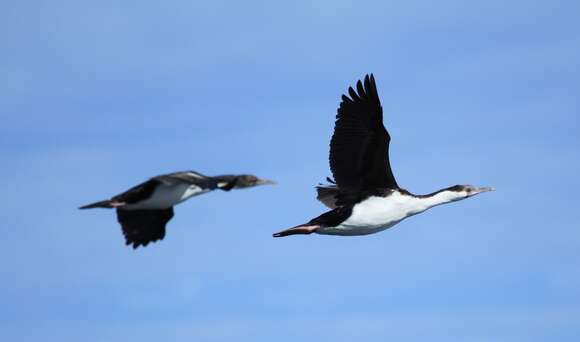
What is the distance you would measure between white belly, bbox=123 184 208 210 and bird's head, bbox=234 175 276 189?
103cm

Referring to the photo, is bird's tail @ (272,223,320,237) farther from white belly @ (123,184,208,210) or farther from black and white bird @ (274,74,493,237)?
white belly @ (123,184,208,210)

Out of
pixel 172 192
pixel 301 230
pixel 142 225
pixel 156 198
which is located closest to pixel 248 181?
pixel 172 192

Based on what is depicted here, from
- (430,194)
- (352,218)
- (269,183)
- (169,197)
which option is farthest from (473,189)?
(169,197)

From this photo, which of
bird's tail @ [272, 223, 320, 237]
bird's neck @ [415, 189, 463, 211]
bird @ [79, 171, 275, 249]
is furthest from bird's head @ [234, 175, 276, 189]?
bird's neck @ [415, 189, 463, 211]

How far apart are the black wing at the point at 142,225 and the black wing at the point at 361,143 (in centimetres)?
567

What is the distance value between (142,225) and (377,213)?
6937 millimetres

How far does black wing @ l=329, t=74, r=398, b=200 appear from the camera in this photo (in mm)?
34281

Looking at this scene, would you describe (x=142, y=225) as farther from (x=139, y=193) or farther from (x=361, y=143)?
(x=361, y=143)

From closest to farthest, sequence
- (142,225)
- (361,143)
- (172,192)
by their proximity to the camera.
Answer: (172,192)
(142,225)
(361,143)

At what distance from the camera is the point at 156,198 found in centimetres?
3048

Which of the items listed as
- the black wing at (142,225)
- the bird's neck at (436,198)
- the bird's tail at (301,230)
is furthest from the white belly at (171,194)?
the bird's neck at (436,198)

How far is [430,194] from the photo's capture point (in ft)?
116

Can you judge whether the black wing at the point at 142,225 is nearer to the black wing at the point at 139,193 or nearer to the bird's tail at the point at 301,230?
the black wing at the point at 139,193

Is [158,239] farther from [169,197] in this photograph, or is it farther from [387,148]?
[387,148]
